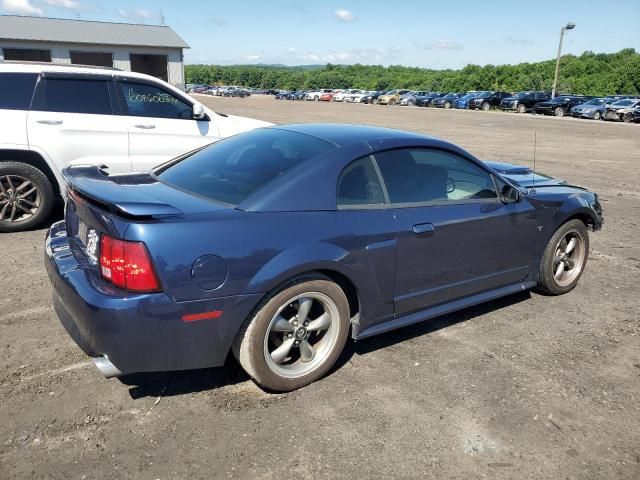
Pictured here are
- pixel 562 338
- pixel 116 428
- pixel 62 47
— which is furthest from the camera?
pixel 62 47

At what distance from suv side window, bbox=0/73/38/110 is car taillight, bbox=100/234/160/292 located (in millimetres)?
4285

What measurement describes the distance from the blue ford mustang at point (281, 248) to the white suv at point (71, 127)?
272 cm

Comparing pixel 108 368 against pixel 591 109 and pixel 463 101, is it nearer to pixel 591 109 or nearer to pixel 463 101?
pixel 591 109

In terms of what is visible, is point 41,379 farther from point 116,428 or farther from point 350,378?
point 350,378

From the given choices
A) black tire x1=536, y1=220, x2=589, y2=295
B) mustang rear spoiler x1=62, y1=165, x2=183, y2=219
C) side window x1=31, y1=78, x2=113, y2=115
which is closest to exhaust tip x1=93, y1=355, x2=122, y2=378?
mustang rear spoiler x1=62, y1=165, x2=183, y2=219

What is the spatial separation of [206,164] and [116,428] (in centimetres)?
179

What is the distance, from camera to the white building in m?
31.3

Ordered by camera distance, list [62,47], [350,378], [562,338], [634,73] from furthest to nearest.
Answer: [634,73], [62,47], [562,338], [350,378]

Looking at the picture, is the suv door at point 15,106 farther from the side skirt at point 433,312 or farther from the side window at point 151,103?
the side skirt at point 433,312

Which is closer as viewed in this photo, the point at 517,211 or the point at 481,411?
the point at 481,411

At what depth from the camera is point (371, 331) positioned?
11.3ft

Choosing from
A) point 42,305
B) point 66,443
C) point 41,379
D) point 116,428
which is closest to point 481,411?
point 116,428

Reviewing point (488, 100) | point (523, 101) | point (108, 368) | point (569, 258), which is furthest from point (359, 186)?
point (488, 100)

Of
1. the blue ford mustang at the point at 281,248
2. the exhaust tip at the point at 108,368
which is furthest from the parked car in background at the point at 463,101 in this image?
the exhaust tip at the point at 108,368
